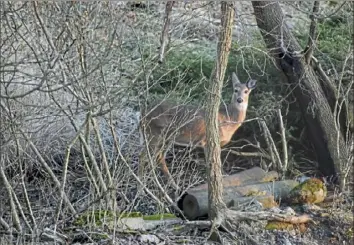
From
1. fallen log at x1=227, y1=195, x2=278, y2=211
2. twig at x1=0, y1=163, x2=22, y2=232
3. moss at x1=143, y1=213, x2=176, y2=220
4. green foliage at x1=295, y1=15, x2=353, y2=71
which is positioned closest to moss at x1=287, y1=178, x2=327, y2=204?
fallen log at x1=227, y1=195, x2=278, y2=211

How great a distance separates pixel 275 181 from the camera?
6605 mm

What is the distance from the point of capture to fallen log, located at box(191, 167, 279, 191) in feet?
21.2

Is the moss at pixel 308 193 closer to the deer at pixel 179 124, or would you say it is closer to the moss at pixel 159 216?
the deer at pixel 179 124

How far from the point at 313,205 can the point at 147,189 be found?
1.69 meters

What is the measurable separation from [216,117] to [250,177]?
1.53 m

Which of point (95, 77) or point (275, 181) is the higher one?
point (95, 77)

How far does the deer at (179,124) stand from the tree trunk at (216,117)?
39 cm

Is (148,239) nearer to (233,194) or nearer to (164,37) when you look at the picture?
(233,194)

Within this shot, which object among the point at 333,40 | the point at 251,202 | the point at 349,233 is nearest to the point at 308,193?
the point at 349,233

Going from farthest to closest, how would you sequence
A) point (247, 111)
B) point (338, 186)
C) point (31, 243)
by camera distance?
1. point (247, 111)
2. point (338, 186)
3. point (31, 243)

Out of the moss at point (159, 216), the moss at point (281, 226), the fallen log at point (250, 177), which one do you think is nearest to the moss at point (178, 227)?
the moss at point (159, 216)

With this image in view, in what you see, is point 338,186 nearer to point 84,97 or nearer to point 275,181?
point 275,181

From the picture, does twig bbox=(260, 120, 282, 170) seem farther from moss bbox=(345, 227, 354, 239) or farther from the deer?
moss bbox=(345, 227, 354, 239)

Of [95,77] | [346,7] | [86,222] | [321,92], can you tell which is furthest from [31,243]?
[346,7]
